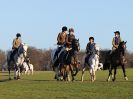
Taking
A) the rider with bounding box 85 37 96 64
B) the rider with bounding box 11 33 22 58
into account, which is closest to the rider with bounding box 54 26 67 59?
the rider with bounding box 85 37 96 64

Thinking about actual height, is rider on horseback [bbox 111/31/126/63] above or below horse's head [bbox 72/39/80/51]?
above

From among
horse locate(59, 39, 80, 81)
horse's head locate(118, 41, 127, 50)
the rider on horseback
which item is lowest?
horse locate(59, 39, 80, 81)

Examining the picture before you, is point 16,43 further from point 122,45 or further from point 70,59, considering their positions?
point 122,45

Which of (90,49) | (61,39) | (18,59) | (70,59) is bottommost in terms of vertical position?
(70,59)

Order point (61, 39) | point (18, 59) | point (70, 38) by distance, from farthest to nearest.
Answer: point (18, 59)
point (61, 39)
point (70, 38)

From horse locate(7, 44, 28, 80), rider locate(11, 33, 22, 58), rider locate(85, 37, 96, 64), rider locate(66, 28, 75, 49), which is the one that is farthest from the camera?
rider locate(11, 33, 22, 58)

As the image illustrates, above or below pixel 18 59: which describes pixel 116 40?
above

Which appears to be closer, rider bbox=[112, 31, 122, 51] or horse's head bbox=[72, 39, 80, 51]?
horse's head bbox=[72, 39, 80, 51]

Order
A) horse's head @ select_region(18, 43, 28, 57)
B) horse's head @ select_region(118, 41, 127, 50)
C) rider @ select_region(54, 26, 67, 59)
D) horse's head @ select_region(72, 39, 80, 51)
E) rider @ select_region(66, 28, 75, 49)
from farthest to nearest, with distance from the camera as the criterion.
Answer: horse's head @ select_region(18, 43, 28, 57) < rider @ select_region(54, 26, 67, 59) < rider @ select_region(66, 28, 75, 49) < horse's head @ select_region(118, 41, 127, 50) < horse's head @ select_region(72, 39, 80, 51)

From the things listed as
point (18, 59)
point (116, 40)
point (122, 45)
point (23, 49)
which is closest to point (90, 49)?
point (116, 40)

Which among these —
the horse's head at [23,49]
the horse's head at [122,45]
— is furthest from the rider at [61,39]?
the horse's head at [122,45]

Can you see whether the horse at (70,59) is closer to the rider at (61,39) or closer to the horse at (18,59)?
the rider at (61,39)

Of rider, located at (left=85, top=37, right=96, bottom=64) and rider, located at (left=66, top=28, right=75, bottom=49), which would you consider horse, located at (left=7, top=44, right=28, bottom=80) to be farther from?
rider, located at (left=85, top=37, right=96, bottom=64)

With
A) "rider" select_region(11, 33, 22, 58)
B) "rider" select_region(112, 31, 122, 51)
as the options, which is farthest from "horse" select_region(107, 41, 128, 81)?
"rider" select_region(11, 33, 22, 58)
